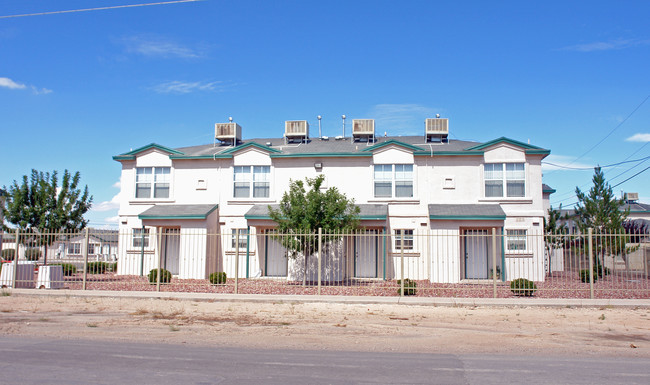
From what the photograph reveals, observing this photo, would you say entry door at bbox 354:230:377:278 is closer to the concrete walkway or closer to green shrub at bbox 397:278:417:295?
green shrub at bbox 397:278:417:295

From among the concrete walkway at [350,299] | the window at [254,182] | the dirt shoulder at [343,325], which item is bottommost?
the dirt shoulder at [343,325]

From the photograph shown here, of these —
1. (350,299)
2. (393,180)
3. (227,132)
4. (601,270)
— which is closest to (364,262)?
(393,180)

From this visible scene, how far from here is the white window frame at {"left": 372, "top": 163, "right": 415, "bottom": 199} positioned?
2500cm

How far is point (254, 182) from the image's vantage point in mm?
25781

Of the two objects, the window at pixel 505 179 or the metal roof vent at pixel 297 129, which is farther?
the metal roof vent at pixel 297 129

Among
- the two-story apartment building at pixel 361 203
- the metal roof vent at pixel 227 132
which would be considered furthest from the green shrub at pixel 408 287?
the metal roof vent at pixel 227 132

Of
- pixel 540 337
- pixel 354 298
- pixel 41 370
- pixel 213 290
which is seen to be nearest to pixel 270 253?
pixel 213 290

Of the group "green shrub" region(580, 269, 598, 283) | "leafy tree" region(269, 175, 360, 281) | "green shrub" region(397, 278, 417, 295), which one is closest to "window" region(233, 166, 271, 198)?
"leafy tree" region(269, 175, 360, 281)

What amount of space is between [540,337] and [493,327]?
4.31ft

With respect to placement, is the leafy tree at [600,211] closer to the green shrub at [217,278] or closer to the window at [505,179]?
the window at [505,179]

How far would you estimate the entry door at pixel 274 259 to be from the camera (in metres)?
24.8

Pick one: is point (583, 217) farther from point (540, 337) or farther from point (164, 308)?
point (164, 308)

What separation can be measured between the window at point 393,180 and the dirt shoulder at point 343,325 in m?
10.3

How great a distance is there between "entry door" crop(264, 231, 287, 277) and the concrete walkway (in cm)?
775
